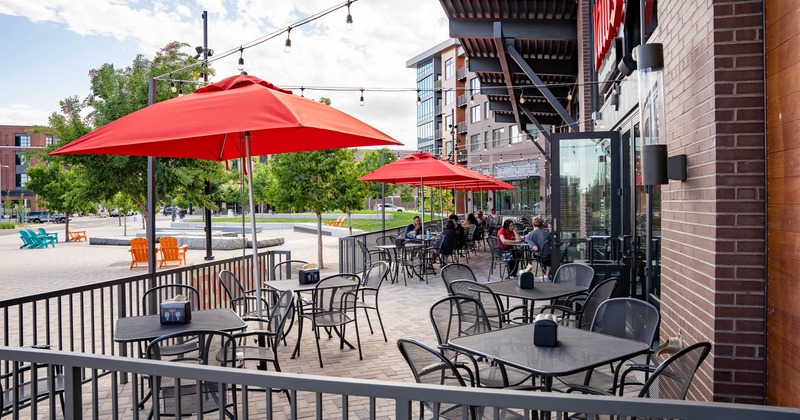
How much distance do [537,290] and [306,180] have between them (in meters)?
10.4

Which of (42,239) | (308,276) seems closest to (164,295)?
(308,276)

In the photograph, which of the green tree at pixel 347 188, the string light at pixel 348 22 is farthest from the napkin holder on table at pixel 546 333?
the green tree at pixel 347 188

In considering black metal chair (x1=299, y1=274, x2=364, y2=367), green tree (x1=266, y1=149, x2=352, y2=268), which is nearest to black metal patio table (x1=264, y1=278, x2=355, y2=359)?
black metal chair (x1=299, y1=274, x2=364, y2=367)

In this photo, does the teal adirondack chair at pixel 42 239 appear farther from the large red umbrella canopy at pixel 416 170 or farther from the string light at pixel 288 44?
the string light at pixel 288 44

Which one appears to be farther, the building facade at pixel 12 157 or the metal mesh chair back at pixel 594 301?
the building facade at pixel 12 157

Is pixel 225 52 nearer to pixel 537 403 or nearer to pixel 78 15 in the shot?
pixel 78 15

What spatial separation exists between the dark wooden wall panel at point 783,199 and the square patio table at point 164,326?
3.80 m

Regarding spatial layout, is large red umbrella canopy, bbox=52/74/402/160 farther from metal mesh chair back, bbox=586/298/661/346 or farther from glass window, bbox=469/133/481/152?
glass window, bbox=469/133/481/152

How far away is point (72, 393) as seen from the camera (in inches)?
108

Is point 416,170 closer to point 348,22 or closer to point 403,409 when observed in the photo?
point 348,22

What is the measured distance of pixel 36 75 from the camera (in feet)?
63.1

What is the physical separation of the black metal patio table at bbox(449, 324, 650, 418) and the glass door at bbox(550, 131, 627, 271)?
17.1 feet

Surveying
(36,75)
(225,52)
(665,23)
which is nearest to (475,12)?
(225,52)

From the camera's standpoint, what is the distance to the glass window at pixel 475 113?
174 feet
